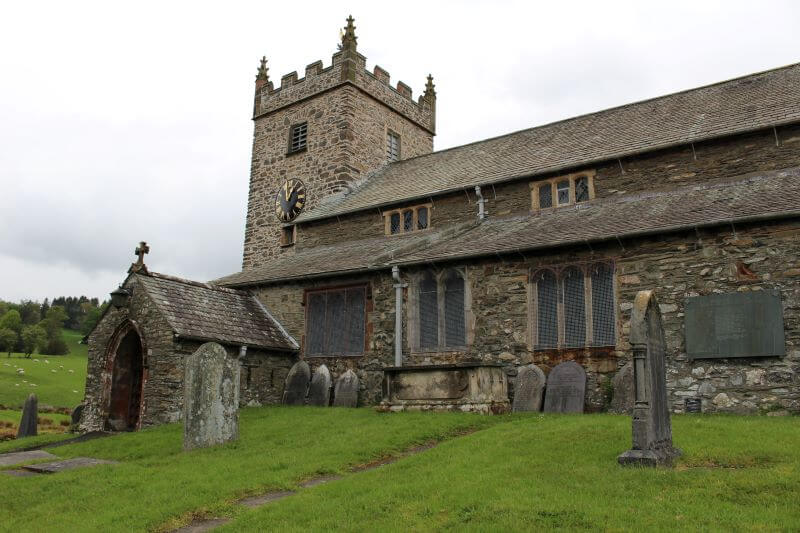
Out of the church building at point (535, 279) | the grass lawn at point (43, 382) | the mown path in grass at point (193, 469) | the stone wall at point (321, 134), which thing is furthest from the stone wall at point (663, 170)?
the grass lawn at point (43, 382)

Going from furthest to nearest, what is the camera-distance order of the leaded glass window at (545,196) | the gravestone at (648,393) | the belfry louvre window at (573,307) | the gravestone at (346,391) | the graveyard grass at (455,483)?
the leaded glass window at (545,196) → the gravestone at (346,391) → the belfry louvre window at (573,307) → the gravestone at (648,393) → the graveyard grass at (455,483)

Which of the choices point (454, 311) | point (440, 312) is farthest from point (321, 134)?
point (454, 311)

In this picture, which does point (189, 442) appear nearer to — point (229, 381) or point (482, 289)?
point (229, 381)

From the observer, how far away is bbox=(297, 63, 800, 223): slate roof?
57.2 feet

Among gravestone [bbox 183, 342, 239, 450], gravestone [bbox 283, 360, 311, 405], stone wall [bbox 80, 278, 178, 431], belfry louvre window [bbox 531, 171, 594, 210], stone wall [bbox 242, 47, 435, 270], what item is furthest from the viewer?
stone wall [bbox 242, 47, 435, 270]

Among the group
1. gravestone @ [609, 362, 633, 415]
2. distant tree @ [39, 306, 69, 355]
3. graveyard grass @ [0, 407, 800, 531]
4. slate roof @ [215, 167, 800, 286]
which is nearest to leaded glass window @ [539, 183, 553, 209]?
slate roof @ [215, 167, 800, 286]

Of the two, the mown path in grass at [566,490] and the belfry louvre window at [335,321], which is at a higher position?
the belfry louvre window at [335,321]

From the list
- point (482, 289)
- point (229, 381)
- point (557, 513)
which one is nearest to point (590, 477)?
point (557, 513)

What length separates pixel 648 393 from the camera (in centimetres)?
901

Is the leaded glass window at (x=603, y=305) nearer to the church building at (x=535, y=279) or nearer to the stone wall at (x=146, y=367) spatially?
the church building at (x=535, y=279)

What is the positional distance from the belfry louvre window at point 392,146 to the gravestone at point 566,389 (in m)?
16.6

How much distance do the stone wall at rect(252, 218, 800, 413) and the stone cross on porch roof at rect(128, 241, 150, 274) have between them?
613cm

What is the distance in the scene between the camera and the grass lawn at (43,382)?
35.3 meters

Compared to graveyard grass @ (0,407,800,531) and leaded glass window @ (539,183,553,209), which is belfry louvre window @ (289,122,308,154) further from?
graveyard grass @ (0,407,800,531)
